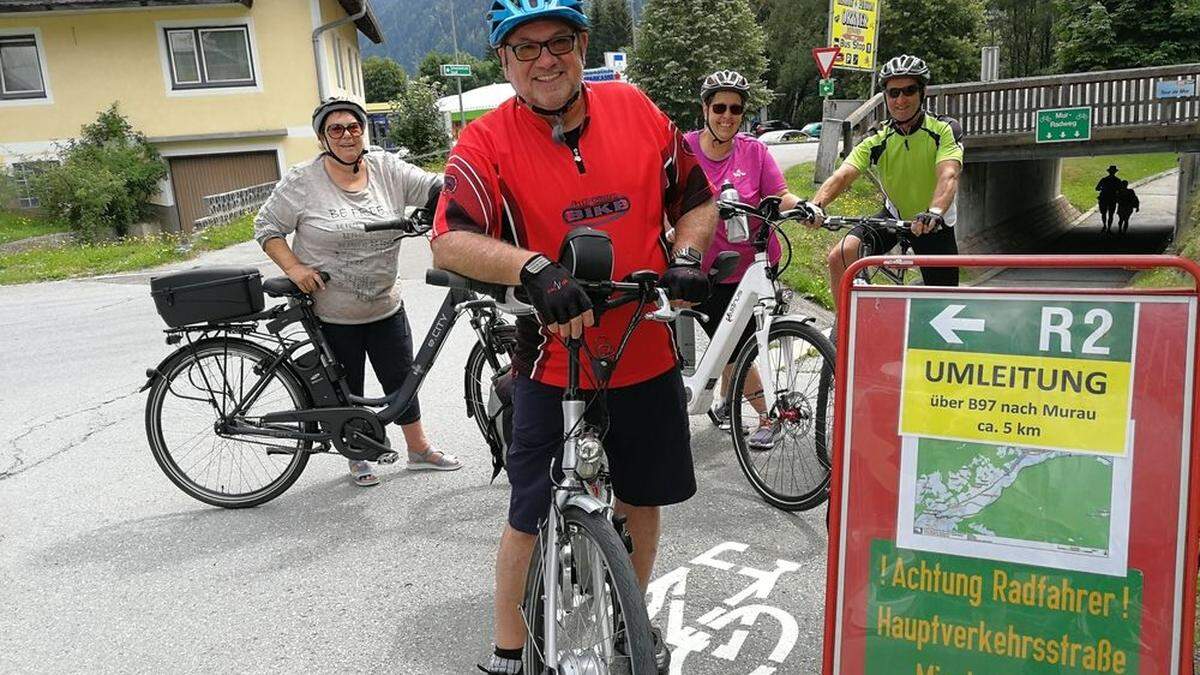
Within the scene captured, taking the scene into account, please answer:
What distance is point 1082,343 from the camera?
7.40ft

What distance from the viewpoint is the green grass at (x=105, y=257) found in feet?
47.0

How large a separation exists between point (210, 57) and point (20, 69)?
15.9ft

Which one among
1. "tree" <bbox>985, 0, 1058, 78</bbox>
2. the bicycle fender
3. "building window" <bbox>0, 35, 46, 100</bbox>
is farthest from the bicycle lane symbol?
"tree" <bbox>985, 0, 1058, 78</bbox>

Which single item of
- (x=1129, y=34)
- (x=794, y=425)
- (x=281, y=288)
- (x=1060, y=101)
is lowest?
(x=794, y=425)

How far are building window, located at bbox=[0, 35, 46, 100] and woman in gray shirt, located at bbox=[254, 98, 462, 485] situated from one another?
23.6 meters

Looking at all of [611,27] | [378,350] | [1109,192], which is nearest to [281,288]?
[378,350]

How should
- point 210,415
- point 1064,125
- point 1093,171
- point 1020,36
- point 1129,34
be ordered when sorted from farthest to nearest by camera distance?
1. point 1020,36
2. point 1093,171
3. point 1129,34
4. point 1064,125
5. point 210,415

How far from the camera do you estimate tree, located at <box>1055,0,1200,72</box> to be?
3316 cm

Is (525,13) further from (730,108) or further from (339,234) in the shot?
(730,108)

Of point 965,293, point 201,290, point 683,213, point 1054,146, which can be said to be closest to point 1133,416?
point 965,293

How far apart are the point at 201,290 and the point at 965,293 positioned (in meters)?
3.51

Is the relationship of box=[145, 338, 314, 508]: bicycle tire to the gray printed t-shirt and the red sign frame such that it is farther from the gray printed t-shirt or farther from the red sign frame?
the red sign frame

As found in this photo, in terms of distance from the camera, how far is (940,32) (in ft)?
173

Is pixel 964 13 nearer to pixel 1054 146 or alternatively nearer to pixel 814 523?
pixel 1054 146
